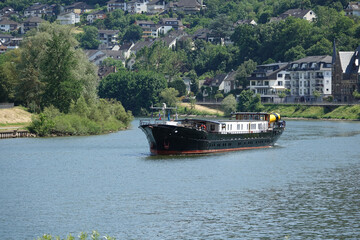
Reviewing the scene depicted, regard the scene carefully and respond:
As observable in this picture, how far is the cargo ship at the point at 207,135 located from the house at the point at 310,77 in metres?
86.3

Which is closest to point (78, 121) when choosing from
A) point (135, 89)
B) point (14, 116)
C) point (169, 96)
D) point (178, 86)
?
point (14, 116)

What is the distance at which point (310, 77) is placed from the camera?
186625 millimetres

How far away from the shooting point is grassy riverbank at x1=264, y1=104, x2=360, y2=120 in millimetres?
156125

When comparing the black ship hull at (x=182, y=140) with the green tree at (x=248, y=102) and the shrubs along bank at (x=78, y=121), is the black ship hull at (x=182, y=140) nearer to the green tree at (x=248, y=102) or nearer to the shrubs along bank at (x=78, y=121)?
the shrubs along bank at (x=78, y=121)

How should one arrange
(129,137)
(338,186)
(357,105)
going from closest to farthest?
(338,186) < (129,137) < (357,105)

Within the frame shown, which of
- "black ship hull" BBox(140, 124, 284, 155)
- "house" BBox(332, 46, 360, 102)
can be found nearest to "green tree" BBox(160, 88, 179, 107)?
"house" BBox(332, 46, 360, 102)

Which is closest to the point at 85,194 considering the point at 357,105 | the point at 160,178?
the point at 160,178

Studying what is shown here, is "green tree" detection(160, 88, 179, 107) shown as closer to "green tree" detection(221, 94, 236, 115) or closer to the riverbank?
"green tree" detection(221, 94, 236, 115)

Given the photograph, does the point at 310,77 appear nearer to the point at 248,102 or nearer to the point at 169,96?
the point at 248,102

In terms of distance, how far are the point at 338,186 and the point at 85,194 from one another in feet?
65.9

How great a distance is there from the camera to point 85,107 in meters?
114

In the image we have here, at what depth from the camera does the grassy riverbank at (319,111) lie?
15612 cm

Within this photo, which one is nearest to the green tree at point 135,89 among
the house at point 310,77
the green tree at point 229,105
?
the green tree at point 229,105

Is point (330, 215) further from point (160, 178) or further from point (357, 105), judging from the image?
point (357, 105)
